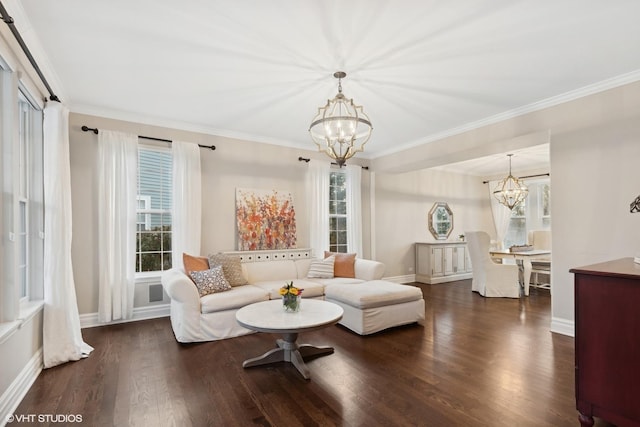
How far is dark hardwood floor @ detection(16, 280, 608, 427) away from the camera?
2039mm

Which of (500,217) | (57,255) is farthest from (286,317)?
(500,217)

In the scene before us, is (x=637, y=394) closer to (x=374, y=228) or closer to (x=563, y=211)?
(x=563, y=211)

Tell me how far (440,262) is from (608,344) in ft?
16.4

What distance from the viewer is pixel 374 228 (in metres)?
6.38

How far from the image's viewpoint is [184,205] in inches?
171

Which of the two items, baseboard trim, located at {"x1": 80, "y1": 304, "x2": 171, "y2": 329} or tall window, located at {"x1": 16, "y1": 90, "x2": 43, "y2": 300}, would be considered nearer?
tall window, located at {"x1": 16, "y1": 90, "x2": 43, "y2": 300}

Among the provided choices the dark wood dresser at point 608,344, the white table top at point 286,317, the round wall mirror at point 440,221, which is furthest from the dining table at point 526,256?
the white table top at point 286,317

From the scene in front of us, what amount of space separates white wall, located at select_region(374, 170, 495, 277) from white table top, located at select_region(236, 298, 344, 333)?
357cm

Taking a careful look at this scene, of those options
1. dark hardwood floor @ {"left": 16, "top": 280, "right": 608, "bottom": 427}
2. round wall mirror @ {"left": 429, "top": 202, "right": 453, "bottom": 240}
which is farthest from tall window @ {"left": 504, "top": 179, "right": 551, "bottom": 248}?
dark hardwood floor @ {"left": 16, "top": 280, "right": 608, "bottom": 427}

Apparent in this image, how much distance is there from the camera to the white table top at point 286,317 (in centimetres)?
255

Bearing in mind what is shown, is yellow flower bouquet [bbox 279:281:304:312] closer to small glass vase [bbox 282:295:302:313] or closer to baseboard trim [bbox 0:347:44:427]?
small glass vase [bbox 282:295:302:313]

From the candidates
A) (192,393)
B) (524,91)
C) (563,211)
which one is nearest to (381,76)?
(524,91)

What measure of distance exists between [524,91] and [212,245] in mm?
4430

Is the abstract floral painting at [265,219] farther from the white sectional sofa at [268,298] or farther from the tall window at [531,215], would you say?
the tall window at [531,215]
